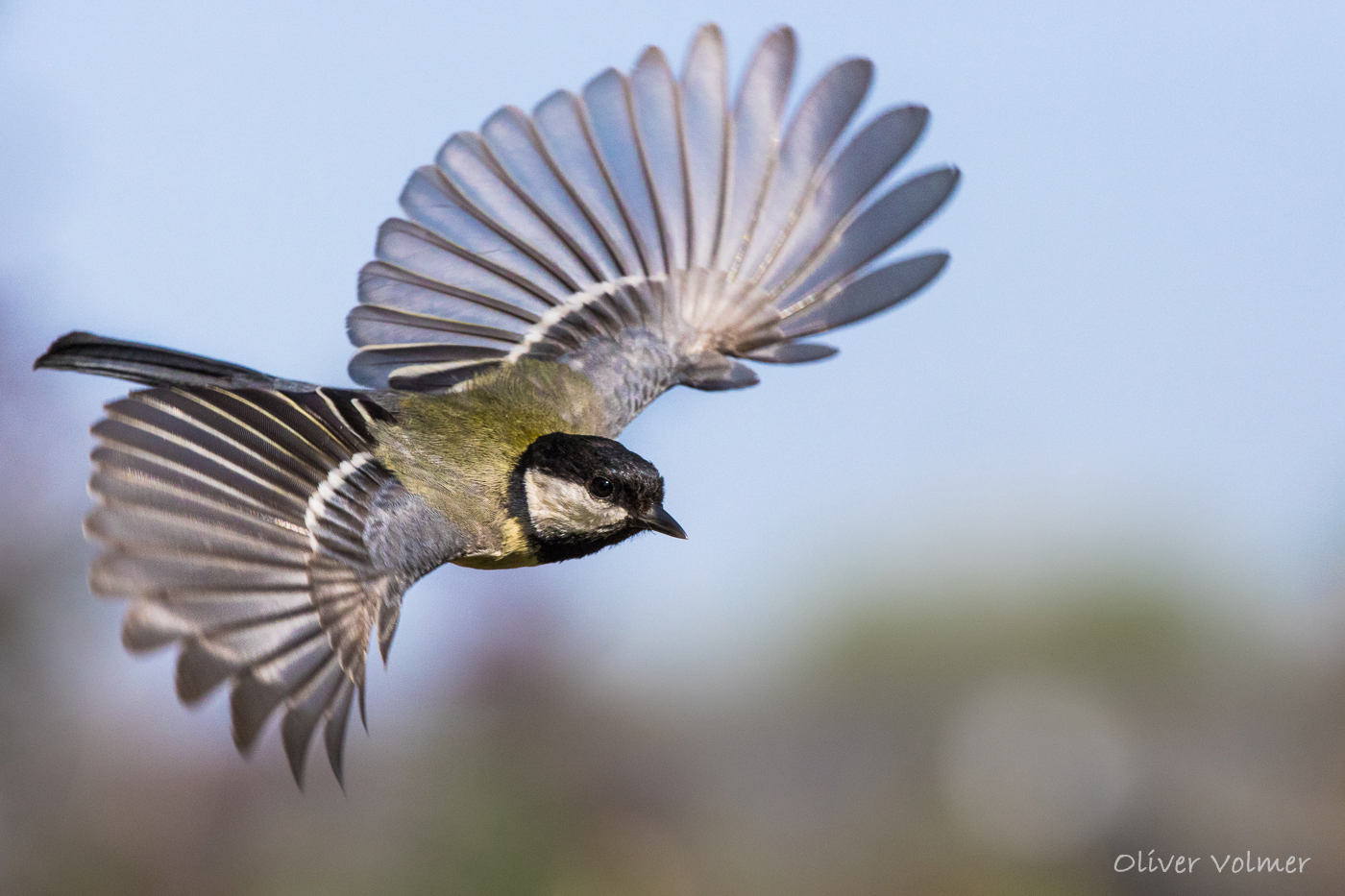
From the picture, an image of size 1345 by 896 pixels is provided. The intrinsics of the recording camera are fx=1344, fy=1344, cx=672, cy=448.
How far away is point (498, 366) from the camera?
11.3 ft

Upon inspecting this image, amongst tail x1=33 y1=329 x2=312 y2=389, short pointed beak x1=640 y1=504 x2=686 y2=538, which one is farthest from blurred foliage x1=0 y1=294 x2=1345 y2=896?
short pointed beak x1=640 y1=504 x2=686 y2=538

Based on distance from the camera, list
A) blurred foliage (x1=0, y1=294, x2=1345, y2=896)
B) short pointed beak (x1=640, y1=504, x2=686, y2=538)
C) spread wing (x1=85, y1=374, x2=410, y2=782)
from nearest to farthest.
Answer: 1. spread wing (x1=85, y1=374, x2=410, y2=782)
2. short pointed beak (x1=640, y1=504, x2=686, y2=538)
3. blurred foliage (x1=0, y1=294, x2=1345, y2=896)

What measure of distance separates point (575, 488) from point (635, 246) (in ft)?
3.13

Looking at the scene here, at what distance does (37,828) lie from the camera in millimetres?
4023

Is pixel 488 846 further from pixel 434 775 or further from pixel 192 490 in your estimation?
pixel 192 490

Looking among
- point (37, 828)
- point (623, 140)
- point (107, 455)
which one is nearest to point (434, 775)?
point (37, 828)

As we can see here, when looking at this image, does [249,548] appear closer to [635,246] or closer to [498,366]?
[498,366]

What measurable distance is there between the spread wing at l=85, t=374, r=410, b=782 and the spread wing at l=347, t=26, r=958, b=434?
2.53 feet

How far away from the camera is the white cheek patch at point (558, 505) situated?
114 inches

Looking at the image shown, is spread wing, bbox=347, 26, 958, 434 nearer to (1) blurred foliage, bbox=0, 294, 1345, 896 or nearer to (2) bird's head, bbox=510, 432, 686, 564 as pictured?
(2) bird's head, bbox=510, 432, 686, 564
